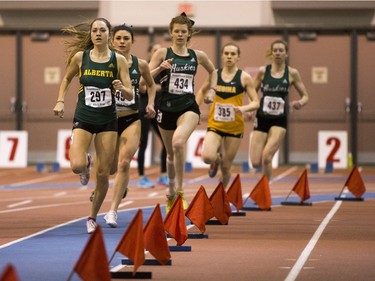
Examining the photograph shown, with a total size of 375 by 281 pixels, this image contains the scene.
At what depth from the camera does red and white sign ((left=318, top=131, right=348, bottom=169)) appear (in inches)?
1128

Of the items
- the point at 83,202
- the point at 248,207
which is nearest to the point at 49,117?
the point at 83,202

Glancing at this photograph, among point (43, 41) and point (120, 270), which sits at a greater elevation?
point (43, 41)

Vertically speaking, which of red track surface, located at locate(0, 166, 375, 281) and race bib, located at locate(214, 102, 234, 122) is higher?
race bib, located at locate(214, 102, 234, 122)

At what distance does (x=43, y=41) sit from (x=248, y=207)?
1602 centimetres

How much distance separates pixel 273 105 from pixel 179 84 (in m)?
2.85

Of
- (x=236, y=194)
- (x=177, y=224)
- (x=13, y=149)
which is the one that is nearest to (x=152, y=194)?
(x=236, y=194)

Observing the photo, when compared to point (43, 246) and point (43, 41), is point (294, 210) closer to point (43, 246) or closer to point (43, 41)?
point (43, 246)

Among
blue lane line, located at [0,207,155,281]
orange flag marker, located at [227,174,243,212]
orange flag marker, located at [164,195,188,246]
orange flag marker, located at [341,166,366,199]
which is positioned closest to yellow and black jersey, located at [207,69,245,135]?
orange flag marker, located at [227,174,243,212]

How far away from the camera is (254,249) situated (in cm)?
1162

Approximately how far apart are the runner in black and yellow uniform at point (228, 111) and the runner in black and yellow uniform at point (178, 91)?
1.31 metres

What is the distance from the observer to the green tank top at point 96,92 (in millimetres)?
12609

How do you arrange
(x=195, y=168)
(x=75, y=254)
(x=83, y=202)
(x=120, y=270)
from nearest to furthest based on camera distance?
(x=120, y=270) < (x=75, y=254) < (x=83, y=202) < (x=195, y=168)

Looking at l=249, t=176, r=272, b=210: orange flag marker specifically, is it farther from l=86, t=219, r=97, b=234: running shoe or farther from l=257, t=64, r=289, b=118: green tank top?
l=86, t=219, r=97, b=234: running shoe

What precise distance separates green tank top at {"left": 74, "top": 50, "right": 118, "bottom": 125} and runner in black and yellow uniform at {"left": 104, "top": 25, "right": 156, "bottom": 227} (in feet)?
3.32
